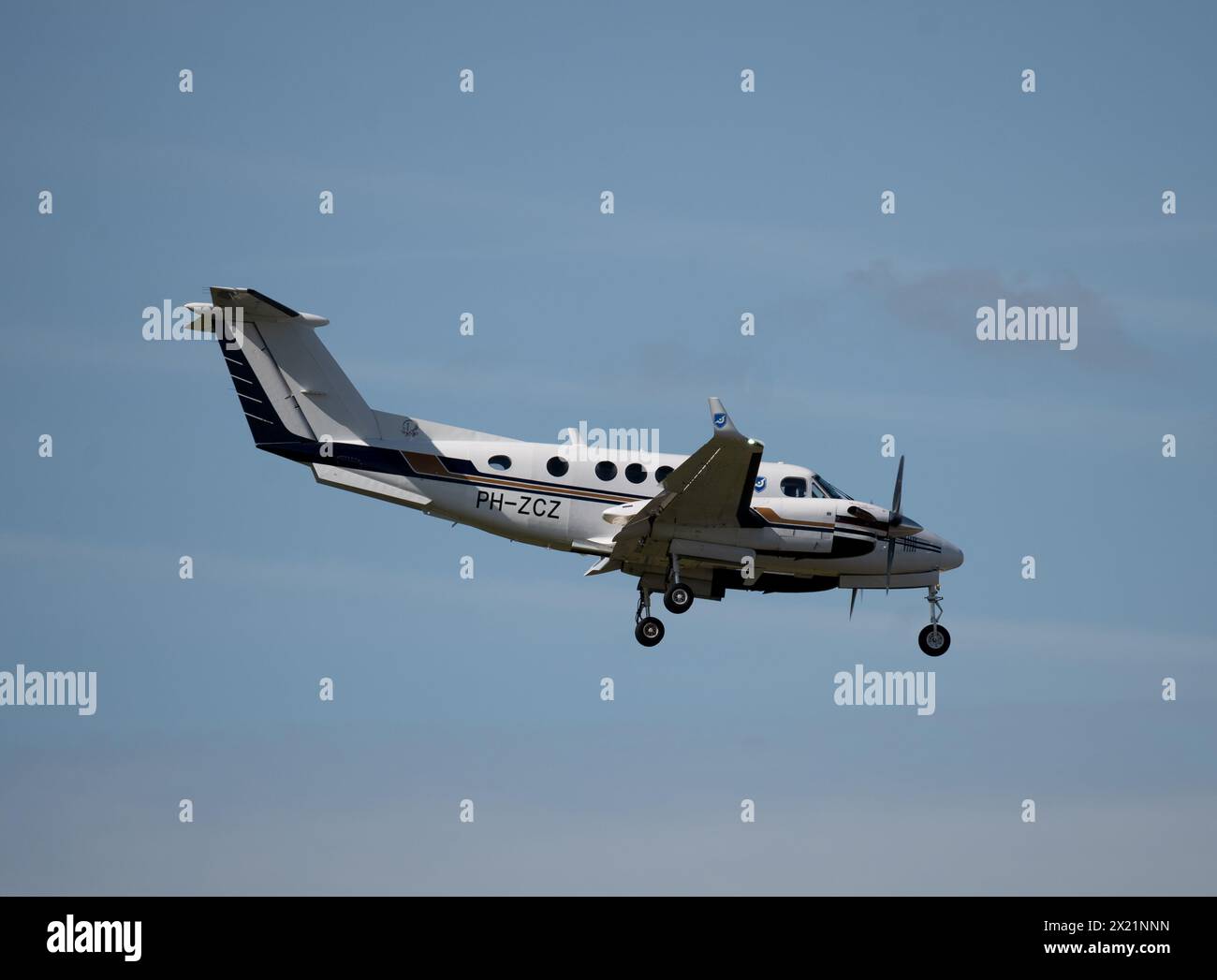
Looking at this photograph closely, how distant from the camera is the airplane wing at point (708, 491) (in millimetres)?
43406

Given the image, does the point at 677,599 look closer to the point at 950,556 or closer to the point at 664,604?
the point at 664,604

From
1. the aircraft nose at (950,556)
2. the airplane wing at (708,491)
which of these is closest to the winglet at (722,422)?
the airplane wing at (708,491)

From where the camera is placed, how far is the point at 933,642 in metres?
49.6

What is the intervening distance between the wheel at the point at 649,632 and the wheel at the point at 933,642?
721 centimetres

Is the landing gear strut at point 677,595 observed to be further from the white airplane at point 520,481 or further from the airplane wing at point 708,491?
the airplane wing at point 708,491

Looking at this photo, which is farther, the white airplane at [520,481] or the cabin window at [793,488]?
the cabin window at [793,488]

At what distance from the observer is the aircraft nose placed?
49812mm

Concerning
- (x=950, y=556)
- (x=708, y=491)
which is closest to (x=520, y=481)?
(x=708, y=491)

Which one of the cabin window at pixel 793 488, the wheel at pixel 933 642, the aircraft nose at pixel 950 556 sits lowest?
the wheel at pixel 933 642

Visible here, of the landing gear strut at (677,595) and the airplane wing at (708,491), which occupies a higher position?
the airplane wing at (708,491)

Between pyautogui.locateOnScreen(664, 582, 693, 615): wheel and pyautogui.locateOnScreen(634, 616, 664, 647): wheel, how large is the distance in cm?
85

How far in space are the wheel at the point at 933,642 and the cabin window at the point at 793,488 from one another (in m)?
5.37
